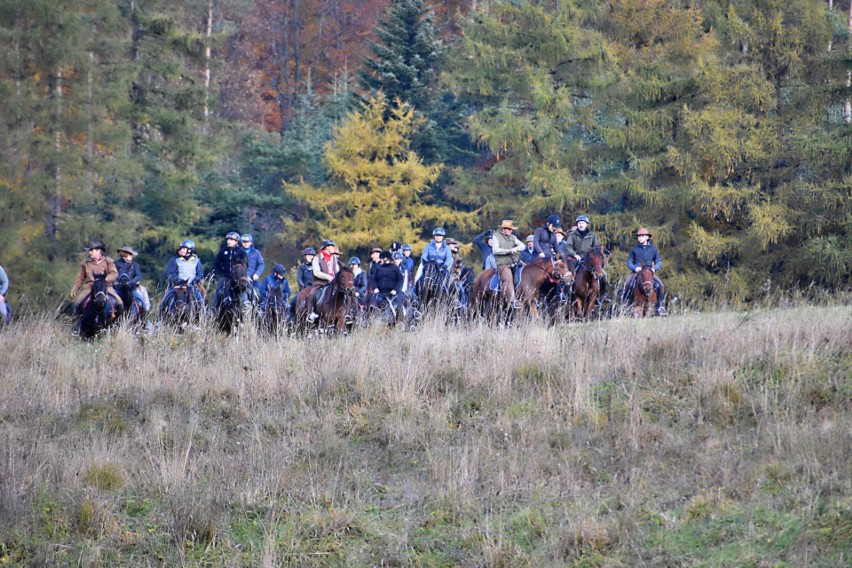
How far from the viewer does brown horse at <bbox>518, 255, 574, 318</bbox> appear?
756 inches

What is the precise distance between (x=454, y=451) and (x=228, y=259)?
9831 millimetres

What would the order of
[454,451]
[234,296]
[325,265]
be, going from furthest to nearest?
[325,265], [234,296], [454,451]

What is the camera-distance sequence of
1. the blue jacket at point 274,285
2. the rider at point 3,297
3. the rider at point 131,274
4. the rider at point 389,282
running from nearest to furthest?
the rider at point 3,297
the rider at point 131,274
the rider at point 389,282
the blue jacket at point 274,285

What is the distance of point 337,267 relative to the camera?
20234 millimetres

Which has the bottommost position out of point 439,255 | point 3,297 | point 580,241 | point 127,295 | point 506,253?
point 3,297

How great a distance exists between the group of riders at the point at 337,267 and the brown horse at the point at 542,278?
0.16 meters

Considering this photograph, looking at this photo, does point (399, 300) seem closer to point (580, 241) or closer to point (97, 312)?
point (580, 241)

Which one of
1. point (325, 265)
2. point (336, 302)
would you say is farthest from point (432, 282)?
point (336, 302)

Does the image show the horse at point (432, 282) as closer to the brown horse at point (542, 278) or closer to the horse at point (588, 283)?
the brown horse at point (542, 278)

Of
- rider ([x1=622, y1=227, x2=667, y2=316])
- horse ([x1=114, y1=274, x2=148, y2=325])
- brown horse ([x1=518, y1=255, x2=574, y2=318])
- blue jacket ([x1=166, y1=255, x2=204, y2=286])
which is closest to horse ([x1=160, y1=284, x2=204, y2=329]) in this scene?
blue jacket ([x1=166, y1=255, x2=204, y2=286])

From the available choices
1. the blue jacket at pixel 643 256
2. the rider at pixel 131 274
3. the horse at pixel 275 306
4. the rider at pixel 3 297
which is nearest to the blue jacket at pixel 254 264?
the horse at pixel 275 306

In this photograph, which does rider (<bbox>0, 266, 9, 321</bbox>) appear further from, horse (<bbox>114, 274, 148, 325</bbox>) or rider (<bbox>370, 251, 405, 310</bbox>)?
rider (<bbox>370, 251, 405, 310</bbox>)

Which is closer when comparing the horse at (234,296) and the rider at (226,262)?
the horse at (234,296)

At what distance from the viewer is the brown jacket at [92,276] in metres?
18.1
